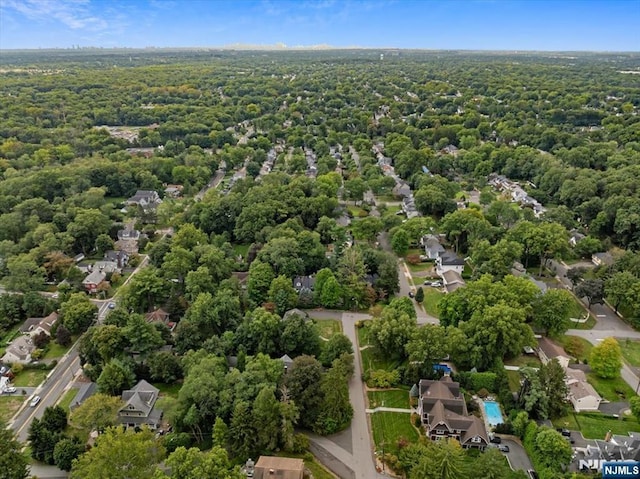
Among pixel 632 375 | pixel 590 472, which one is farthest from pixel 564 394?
pixel 632 375

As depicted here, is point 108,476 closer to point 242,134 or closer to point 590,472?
point 590,472

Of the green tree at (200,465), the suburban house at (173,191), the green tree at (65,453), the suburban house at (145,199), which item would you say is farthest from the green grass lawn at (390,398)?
the suburban house at (173,191)

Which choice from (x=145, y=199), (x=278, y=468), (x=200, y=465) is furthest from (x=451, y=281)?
(x=145, y=199)

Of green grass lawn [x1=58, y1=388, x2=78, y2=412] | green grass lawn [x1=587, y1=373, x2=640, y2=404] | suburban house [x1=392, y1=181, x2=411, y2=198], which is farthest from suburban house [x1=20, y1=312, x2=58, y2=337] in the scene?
suburban house [x1=392, y1=181, x2=411, y2=198]

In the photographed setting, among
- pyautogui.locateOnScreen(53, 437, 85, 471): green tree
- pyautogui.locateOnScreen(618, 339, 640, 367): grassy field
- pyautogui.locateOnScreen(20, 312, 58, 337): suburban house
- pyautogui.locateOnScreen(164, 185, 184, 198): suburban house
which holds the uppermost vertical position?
pyautogui.locateOnScreen(53, 437, 85, 471): green tree

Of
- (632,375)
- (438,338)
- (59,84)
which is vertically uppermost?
(59,84)

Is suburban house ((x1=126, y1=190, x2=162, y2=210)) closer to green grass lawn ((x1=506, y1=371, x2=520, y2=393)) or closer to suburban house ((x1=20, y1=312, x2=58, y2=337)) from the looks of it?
suburban house ((x1=20, y1=312, x2=58, y2=337))

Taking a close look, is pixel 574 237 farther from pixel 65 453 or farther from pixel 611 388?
pixel 65 453
